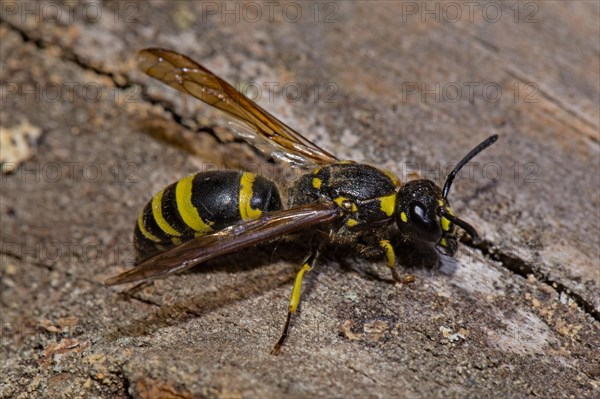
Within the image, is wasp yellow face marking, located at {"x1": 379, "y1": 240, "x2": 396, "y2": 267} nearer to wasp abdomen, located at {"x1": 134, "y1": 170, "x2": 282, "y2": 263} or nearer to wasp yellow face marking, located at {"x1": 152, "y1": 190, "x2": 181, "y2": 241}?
wasp abdomen, located at {"x1": 134, "y1": 170, "x2": 282, "y2": 263}

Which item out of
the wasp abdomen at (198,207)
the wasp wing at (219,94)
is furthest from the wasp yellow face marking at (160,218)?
the wasp wing at (219,94)

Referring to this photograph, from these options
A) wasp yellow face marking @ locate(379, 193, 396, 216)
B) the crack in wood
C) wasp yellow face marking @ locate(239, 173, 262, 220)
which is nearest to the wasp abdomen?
wasp yellow face marking @ locate(239, 173, 262, 220)

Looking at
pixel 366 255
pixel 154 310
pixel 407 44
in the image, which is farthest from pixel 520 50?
pixel 154 310

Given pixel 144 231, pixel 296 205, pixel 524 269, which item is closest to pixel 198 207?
pixel 144 231

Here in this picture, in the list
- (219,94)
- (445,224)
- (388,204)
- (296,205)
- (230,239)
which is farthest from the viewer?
(219,94)

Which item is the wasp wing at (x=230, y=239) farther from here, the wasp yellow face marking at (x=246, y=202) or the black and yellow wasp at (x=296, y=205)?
the wasp yellow face marking at (x=246, y=202)

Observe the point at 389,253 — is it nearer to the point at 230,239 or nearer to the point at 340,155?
the point at 340,155

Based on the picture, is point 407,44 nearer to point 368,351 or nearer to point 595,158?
point 595,158
